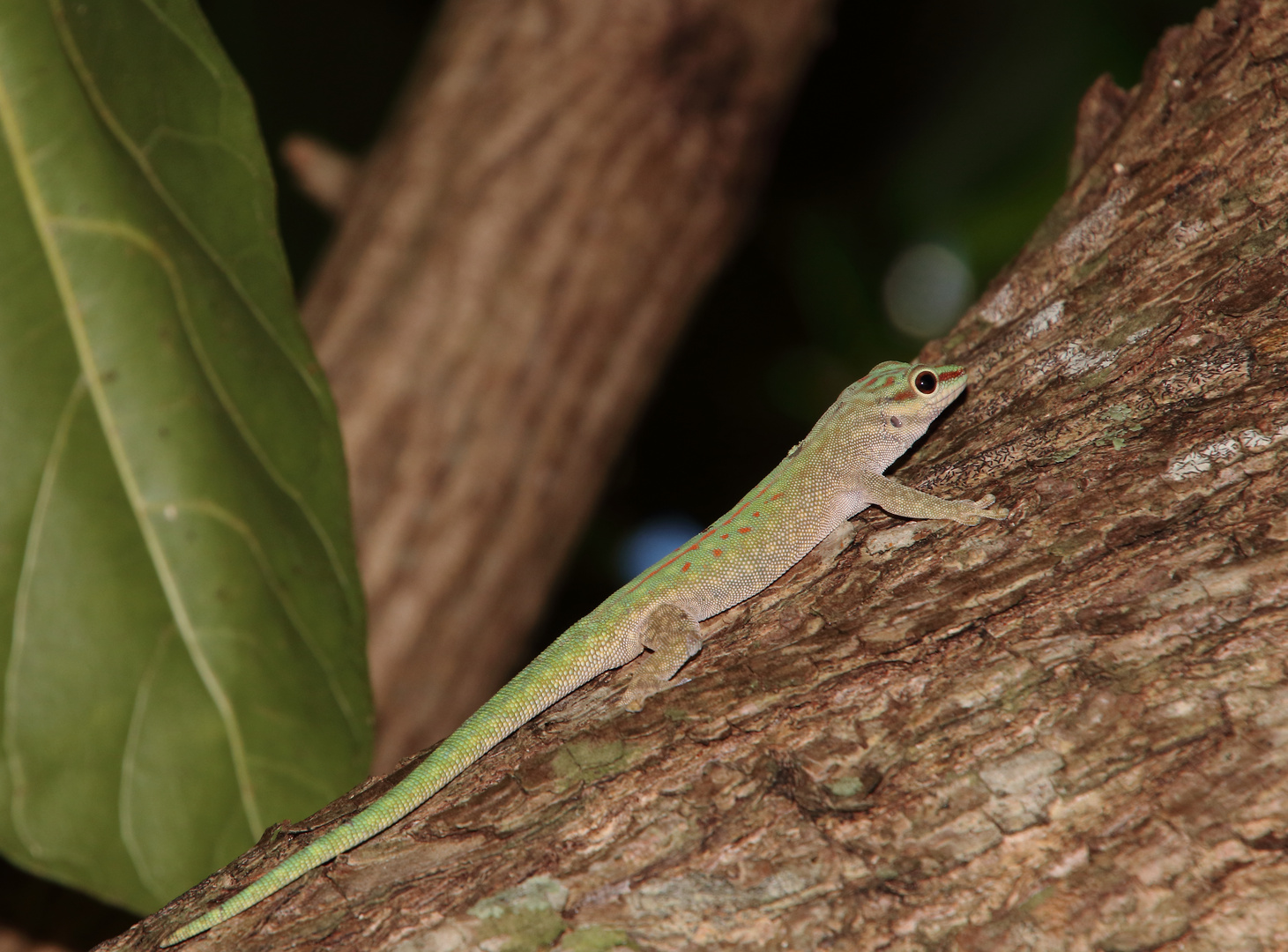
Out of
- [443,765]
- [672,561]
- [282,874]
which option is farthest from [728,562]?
[282,874]

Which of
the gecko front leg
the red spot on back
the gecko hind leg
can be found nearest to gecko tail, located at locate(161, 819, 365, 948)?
the gecko hind leg

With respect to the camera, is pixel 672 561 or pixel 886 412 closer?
pixel 672 561

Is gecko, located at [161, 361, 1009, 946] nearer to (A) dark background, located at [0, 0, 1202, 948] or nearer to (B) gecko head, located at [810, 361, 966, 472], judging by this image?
(B) gecko head, located at [810, 361, 966, 472]

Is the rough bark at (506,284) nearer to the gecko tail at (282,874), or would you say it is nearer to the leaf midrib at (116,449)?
the leaf midrib at (116,449)

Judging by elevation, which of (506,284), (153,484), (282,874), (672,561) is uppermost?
(506,284)

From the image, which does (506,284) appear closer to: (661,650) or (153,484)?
(153,484)
